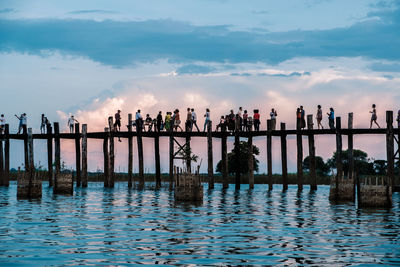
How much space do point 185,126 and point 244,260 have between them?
30.1 meters

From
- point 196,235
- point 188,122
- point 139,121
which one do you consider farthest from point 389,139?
point 196,235

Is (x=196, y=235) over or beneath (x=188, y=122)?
beneath

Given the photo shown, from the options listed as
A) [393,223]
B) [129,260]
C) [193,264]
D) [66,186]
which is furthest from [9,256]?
[66,186]

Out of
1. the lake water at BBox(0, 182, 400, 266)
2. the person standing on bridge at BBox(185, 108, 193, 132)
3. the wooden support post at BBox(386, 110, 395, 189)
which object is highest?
the person standing on bridge at BBox(185, 108, 193, 132)

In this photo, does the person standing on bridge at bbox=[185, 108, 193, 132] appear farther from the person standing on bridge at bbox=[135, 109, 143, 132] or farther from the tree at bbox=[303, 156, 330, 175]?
the tree at bbox=[303, 156, 330, 175]

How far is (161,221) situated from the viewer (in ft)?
81.0

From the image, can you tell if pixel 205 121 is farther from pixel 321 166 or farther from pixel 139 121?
pixel 321 166

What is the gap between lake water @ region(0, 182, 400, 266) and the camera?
16234 millimetres

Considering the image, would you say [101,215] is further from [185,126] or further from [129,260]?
[185,126]

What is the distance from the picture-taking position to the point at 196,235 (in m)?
20.4

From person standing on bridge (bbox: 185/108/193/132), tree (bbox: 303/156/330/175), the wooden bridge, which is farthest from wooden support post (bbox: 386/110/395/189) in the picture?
tree (bbox: 303/156/330/175)

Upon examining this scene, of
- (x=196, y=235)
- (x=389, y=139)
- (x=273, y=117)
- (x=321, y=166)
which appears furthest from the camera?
(x=321, y=166)

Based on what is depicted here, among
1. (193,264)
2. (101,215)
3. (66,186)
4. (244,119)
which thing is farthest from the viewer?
(244,119)

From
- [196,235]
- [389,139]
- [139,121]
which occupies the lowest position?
[196,235]
